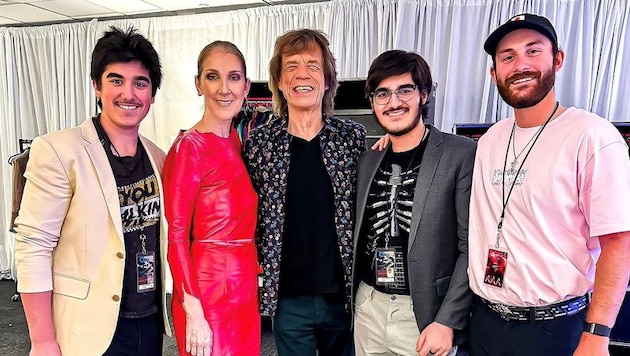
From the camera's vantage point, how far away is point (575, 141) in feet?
4.31

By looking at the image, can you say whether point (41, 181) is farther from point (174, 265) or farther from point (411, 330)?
point (411, 330)

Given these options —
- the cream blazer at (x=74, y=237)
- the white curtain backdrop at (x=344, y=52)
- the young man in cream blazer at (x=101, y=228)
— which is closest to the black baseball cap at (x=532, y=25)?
the young man in cream blazer at (x=101, y=228)

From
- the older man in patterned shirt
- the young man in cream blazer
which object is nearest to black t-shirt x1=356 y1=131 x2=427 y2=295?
the older man in patterned shirt

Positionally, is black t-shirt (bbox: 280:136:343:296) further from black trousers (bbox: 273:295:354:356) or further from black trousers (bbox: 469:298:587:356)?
black trousers (bbox: 469:298:587:356)

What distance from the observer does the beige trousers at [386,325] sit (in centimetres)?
160

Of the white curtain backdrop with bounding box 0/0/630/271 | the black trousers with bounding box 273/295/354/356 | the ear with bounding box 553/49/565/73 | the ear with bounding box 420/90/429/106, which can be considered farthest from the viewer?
the white curtain backdrop with bounding box 0/0/630/271

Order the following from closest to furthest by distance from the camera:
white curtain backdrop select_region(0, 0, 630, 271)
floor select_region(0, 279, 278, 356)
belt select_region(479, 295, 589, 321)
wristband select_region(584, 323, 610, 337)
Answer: wristband select_region(584, 323, 610, 337) → belt select_region(479, 295, 589, 321) → floor select_region(0, 279, 278, 356) → white curtain backdrop select_region(0, 0, 630, 271)

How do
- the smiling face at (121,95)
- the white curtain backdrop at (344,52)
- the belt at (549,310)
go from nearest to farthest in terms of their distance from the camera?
the belt at (549,310), the smiling face at (121,95), the white curtain backdrop at (344,52)

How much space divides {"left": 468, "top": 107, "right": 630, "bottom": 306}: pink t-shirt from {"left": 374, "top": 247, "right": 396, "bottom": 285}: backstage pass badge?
0.99 ft

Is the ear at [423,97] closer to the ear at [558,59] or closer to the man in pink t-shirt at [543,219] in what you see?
the man in pink t-shirt at [543,219]

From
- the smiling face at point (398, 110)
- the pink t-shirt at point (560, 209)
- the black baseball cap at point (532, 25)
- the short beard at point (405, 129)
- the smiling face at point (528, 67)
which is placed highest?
the black baseball cap at point (532, 25)

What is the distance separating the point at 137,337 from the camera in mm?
1556

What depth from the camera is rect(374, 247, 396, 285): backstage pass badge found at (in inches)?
63.4

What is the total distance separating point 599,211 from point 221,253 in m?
1.22
